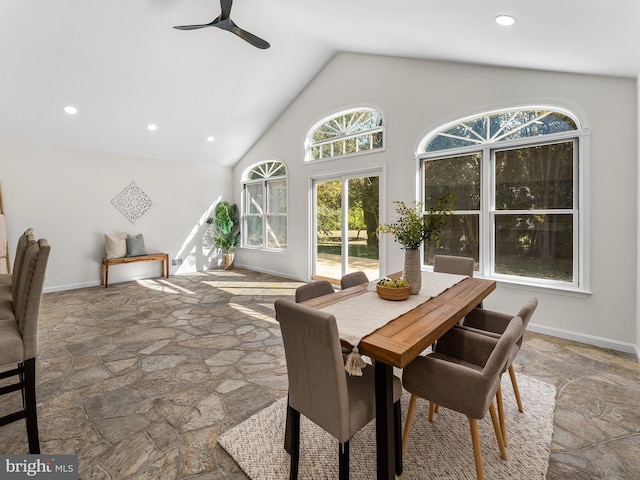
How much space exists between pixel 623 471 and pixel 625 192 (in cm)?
254

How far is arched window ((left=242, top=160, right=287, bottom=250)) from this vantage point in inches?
259

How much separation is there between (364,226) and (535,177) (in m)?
2.43

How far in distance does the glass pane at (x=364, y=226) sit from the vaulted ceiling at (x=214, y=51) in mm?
1765

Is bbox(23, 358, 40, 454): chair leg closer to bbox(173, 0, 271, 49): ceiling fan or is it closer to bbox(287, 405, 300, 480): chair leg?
bbox(287, 405, 300, 480): chair leg

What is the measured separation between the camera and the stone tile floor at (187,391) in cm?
172

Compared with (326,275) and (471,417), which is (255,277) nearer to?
(326,275)

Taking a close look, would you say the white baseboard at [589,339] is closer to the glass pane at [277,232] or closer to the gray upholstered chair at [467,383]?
the gray upholstered chair at [467,383]

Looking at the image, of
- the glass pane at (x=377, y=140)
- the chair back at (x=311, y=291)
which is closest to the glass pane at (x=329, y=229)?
the glass pane at (x=377, y=140)

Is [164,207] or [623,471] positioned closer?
[623,471]

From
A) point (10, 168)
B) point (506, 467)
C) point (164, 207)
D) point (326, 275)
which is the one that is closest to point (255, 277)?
point (326, 275)

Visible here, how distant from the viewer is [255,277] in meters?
6.51

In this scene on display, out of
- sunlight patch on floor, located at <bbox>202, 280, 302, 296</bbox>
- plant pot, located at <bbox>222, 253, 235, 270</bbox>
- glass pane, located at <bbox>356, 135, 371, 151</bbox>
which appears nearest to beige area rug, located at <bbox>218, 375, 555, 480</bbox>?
sunlight patch on floor, located at <bbox>202, 280, 302, 296</bbox>

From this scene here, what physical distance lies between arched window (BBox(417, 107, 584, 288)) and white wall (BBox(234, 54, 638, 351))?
0.51 ft

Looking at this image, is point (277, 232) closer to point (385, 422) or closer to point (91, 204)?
point (91, 204)
